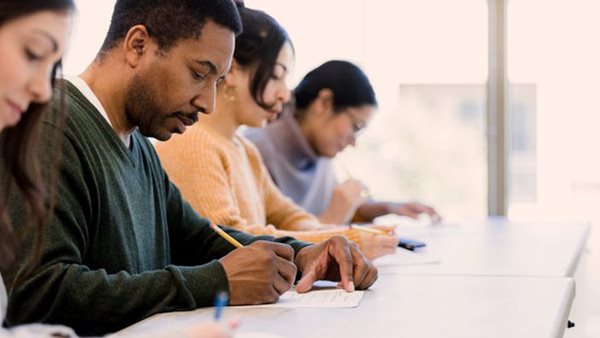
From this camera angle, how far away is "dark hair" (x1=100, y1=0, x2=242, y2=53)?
1571 millimetres

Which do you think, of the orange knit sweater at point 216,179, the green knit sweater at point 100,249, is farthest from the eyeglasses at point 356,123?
the green knit sweater at point 100,249

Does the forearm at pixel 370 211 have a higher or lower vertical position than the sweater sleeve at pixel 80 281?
lower

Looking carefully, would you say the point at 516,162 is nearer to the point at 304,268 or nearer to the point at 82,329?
the point at 304,268

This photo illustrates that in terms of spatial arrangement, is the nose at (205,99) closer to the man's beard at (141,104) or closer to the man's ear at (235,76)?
the man's beard at (141,104)

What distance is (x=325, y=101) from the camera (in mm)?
3098

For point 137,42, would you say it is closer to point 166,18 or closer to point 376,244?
point 166,18

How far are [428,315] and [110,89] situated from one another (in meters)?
0.65

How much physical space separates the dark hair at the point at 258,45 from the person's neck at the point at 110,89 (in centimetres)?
69

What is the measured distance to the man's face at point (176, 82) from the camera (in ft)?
5.16

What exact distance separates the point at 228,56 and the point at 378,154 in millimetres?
2895

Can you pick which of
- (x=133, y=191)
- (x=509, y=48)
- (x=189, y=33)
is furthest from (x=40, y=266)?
(x=509, y=48)

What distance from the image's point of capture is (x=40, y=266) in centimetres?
132

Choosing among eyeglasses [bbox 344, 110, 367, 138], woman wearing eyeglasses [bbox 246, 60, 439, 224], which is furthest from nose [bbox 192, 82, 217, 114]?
eyeglasses [bbox 344, 110, 367, 138]

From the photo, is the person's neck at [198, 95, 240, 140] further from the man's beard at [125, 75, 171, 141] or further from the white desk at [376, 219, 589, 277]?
the man's beard at [125, 75, 171, 141]
